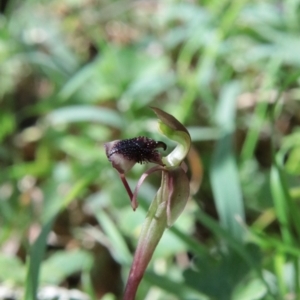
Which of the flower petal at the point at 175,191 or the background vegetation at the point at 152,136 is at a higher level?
the flower petal at the point at 175,191

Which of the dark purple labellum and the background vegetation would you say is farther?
the background vegetation

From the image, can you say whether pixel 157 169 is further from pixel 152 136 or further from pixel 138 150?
pixel 152 136

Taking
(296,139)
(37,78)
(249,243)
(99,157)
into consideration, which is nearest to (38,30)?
(37,78)

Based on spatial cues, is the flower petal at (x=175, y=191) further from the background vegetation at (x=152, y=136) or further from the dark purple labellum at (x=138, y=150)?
the background vegetation at (x=152, y=136)

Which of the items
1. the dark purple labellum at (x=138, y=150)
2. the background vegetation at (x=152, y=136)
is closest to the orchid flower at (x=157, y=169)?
the dark purple labellum at (x=138, y=150)

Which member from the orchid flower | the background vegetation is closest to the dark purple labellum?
the orchid flower

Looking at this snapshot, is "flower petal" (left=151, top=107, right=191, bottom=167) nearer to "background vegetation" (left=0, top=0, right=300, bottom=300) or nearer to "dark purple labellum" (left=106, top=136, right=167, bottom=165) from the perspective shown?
"dark purple labellum" (left=106, top=136, right=167, bottom=165)
